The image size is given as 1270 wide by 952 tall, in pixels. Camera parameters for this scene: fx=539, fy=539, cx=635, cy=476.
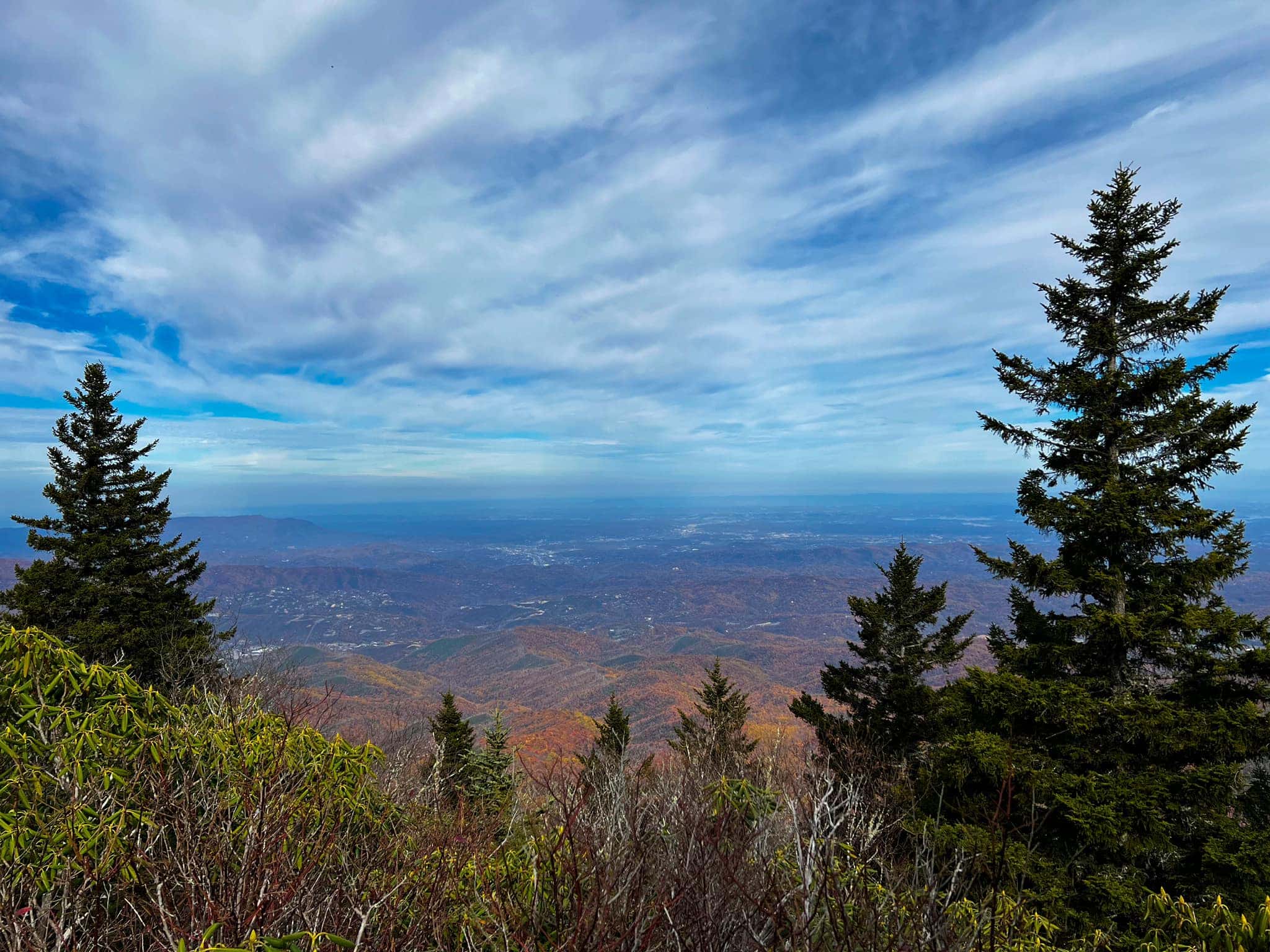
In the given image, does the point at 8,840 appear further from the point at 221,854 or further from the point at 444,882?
the point at 444,882

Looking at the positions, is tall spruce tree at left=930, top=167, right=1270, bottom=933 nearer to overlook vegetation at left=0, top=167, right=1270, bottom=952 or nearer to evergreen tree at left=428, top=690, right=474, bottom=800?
overlook vegetation at left=0, top=167, right=1270, bottom=952

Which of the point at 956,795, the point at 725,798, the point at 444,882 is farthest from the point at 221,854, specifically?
the point at 956,795

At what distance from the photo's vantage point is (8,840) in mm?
2641

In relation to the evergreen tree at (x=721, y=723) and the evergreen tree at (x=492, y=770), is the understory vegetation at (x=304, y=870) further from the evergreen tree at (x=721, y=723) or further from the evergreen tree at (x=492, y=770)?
the evergreen tree at (x=721, y=723)

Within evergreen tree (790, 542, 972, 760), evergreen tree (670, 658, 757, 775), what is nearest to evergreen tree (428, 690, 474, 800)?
→ evergreen tree (670, 658, 757, 775)

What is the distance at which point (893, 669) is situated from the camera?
1714 centimetres

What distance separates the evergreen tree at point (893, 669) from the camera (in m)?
16.5

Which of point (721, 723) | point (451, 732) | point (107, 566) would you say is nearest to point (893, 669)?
point (721, 723)

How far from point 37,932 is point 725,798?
15.3 ft

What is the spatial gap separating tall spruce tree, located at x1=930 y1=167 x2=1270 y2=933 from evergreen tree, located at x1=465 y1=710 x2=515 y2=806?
53.2 ft

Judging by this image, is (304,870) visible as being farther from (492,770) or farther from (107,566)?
(492,770)

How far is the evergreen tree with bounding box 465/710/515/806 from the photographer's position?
69.7 feet

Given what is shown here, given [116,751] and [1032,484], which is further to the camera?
[1032,484]

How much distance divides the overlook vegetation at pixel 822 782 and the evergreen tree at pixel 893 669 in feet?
0.32
